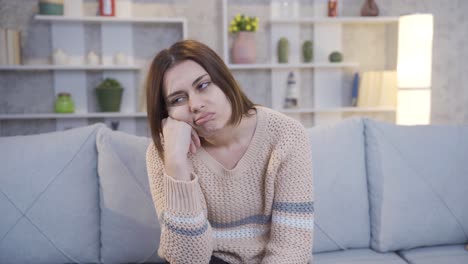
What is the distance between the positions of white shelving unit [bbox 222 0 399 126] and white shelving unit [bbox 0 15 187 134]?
0.72 metres

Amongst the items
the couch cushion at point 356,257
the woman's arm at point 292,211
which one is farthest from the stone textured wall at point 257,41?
the woman's arm at point 292,211

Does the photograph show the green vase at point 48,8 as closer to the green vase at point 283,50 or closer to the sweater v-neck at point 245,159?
the green vase at point 283,50

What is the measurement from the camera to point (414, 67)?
9.02 ft

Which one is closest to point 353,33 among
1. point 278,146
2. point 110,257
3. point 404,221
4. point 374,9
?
point 374,9

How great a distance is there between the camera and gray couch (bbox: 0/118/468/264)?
56.2 inches

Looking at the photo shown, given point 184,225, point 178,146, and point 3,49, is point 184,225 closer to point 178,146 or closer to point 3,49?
point 178,146

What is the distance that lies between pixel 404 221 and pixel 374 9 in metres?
1.97

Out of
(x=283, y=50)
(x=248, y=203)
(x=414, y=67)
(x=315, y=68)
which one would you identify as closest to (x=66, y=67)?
(x=283, y=50)

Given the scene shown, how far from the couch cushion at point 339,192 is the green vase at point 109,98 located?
5.42 ft

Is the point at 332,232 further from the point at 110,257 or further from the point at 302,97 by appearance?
the point at 302,97

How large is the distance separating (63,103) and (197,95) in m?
Answer: 1.98

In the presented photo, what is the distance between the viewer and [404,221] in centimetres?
153

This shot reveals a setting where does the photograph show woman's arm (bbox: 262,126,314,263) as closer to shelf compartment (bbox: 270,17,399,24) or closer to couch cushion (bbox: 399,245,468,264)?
couch cushion (bbox: 399,245,468,264)

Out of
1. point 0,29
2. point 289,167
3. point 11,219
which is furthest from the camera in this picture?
point 0,29
